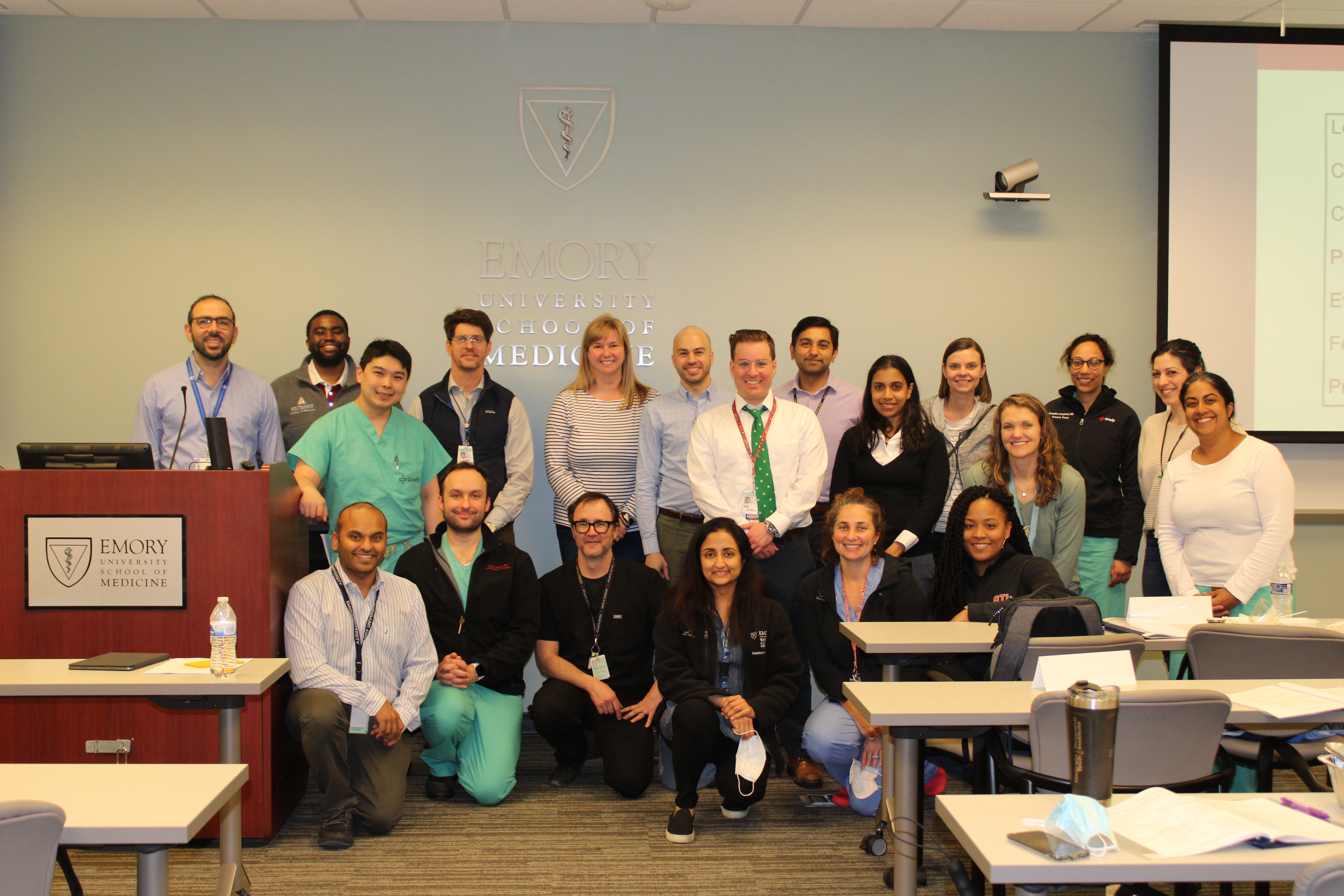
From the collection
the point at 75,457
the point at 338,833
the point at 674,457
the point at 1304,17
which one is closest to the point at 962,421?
the point at 674,457

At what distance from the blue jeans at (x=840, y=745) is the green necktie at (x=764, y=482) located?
32.1 inches

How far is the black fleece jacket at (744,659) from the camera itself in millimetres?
3420

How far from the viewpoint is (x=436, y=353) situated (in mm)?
5016

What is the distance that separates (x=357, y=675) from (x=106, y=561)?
0.91 metres

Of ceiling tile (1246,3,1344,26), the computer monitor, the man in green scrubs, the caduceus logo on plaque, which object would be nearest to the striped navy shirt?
the man in green scrubs

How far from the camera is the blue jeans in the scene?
11.0 feet

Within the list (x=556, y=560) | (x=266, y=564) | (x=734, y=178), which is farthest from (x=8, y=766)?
(x=734, y=178)

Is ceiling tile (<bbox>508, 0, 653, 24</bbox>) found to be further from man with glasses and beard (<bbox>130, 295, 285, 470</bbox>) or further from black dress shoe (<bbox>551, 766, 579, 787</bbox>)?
black dress shoe (<bbox>551, 766, 579, 787</bbox>)

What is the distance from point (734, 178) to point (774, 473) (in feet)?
6.52

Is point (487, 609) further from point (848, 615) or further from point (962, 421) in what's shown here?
point (962, 421)

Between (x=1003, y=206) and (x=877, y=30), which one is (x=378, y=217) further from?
(x=1003, y=206)

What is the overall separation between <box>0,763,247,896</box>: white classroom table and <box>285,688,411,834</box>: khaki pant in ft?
4.08

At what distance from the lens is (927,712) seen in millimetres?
2203

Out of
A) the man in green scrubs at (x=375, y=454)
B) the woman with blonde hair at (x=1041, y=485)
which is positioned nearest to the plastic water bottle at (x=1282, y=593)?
the woman with blonde hair at (x=1041, y=485)
